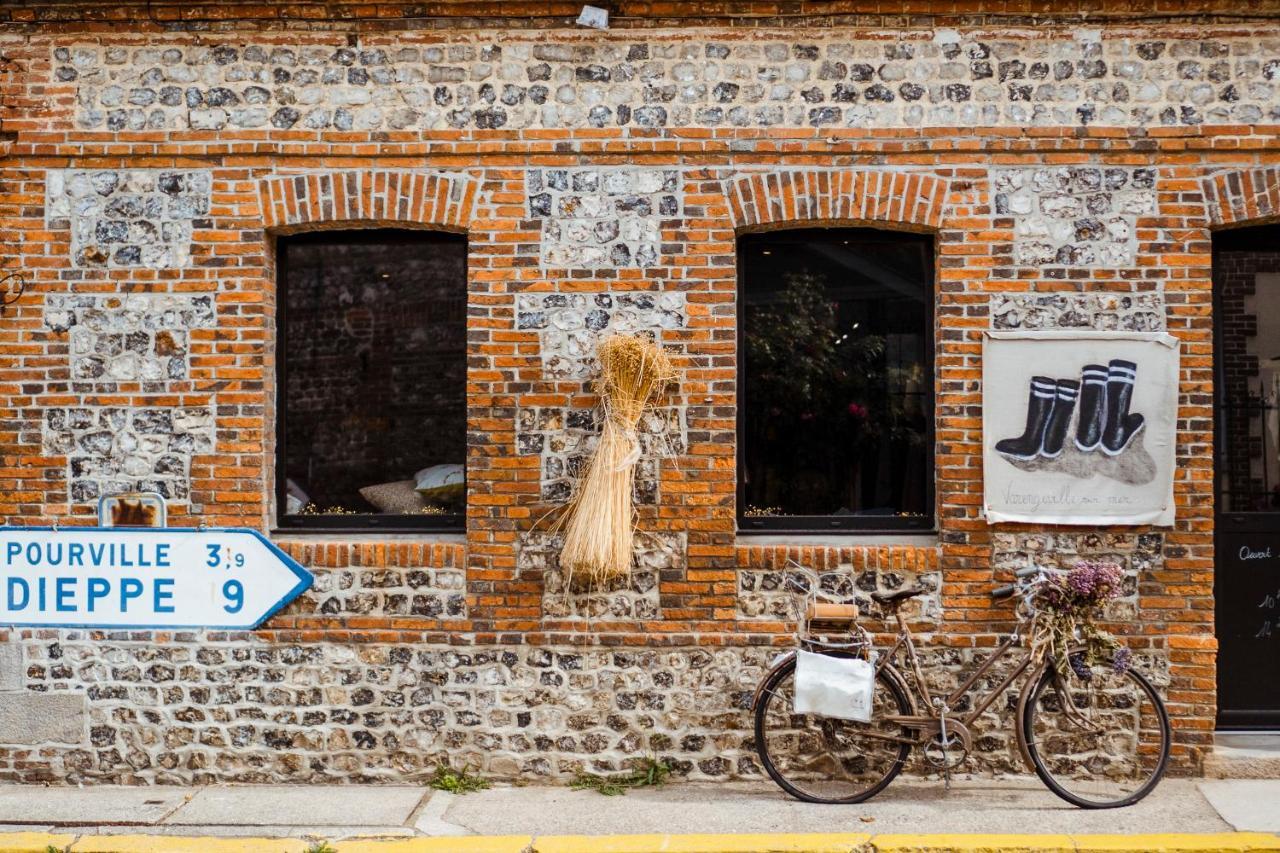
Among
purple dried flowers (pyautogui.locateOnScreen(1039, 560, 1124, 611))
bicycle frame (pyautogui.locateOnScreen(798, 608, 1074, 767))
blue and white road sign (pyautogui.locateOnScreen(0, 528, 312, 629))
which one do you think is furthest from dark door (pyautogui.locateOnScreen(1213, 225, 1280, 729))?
blue and white road sign (pyautogui.locateOnScreen(0, 528, 312, 629))

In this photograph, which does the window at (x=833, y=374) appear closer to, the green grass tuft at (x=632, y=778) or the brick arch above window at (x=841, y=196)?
the brick arch above window at (x=841, y=196)

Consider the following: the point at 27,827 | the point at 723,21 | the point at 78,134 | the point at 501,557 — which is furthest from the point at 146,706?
the point at 723,21

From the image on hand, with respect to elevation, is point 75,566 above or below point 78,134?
below

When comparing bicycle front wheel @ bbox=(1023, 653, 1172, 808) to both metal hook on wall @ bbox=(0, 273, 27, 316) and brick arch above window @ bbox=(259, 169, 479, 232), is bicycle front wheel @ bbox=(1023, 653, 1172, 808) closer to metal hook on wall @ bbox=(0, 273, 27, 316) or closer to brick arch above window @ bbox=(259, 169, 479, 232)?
brick arch above window @ bbox=(259, 169, 479, 232)

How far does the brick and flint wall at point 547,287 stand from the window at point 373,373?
0.31 m

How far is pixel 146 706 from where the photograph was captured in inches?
259

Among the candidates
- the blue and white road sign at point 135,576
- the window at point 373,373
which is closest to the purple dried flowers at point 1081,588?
the window at point 373,373

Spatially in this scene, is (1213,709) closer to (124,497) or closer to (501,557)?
(501,557)

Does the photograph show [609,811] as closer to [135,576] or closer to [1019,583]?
[1019,583]

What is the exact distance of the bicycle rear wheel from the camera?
20.2 feet

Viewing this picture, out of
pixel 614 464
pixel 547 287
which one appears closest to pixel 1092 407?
pixel 614 464

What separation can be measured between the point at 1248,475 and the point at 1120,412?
1056 mm

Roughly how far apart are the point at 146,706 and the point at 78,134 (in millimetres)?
3273

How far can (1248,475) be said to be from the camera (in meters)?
6.88
